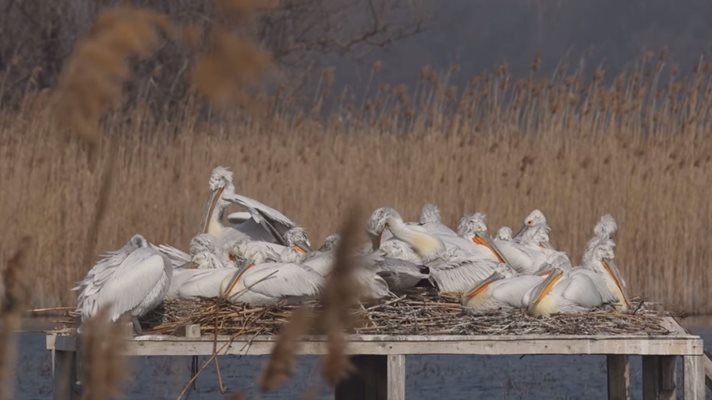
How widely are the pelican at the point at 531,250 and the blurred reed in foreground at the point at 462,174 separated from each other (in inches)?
112

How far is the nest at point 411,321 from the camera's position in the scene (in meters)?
6.01

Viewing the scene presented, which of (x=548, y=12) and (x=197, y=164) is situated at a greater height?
(x=548, y=12)

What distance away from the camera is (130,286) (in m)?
5.92

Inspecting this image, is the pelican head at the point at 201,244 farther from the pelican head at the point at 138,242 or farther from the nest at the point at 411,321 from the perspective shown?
the nest at the point at 411,321

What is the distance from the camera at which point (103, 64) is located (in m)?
1.60

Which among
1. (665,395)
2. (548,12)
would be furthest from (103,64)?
(548,12)

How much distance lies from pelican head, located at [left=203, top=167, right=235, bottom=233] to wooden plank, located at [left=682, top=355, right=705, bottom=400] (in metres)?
2.81

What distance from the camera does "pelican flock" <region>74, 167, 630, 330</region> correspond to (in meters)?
6.06

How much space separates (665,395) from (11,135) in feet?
20.8

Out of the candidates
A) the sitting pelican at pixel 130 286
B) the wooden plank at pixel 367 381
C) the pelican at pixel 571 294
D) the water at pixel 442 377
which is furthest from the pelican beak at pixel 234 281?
the water at pixel 442 377

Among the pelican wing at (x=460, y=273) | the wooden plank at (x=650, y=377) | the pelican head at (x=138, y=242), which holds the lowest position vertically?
the wooden plank at (x=650, y=377)

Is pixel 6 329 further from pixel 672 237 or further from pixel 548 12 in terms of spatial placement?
pixel 548 12

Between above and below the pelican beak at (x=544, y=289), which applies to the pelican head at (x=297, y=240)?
above

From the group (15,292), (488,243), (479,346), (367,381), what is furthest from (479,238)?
(15,292)
